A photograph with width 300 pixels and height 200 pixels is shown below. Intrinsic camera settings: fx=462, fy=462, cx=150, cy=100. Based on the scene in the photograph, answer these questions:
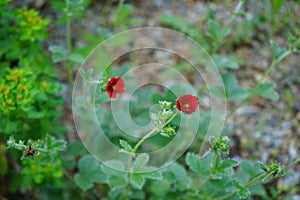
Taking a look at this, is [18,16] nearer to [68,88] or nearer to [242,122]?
[68,88]

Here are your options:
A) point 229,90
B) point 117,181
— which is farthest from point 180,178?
point 229,90

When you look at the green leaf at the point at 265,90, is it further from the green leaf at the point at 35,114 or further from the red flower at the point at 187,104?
the green leaf at the point at 35,114

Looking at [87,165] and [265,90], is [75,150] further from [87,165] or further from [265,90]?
[265,90]

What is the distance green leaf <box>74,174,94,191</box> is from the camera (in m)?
1.91

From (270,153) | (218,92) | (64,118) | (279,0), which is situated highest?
(279,0)

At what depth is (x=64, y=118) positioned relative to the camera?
2473 mm

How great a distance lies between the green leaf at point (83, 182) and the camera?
1910 mm

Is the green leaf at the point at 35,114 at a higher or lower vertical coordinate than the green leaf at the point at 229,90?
lower

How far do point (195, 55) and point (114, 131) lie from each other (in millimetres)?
804

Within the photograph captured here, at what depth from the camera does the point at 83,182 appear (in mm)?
1932

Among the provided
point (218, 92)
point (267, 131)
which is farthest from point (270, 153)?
point (218, 92)

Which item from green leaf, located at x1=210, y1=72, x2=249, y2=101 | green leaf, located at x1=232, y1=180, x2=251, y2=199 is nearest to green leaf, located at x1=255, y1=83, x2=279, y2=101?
green leaf, located at x1=210, y1=72, x2=249, y2=101

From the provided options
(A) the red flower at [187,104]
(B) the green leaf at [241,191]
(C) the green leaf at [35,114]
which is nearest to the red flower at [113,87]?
(A) the red flower at [187,104]

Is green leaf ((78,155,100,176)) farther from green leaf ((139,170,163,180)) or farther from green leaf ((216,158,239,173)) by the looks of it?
green leaf ((216,158,239,173))
